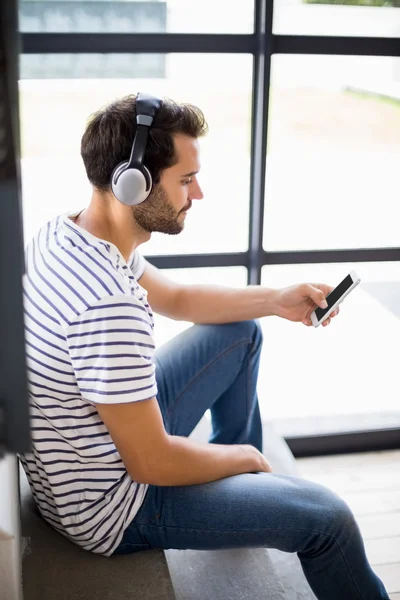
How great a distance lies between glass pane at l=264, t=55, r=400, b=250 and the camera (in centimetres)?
204

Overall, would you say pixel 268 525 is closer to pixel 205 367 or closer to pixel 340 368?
pixel 205 367

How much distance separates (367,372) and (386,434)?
0.22 meters

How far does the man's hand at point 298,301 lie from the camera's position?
169cm

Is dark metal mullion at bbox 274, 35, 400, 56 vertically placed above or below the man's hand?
above

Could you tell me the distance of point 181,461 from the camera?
4.10 feet

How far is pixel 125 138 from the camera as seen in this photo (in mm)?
1348

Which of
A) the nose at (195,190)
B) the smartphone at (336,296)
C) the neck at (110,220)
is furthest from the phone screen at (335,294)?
the neck at (110,220)

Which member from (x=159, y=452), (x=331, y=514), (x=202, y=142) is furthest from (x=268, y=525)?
(x=202, y=142)

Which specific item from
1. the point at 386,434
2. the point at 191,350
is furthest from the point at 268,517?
the point at 386,434

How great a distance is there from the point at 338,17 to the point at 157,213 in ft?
3.09

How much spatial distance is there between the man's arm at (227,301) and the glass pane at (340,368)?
0.67m

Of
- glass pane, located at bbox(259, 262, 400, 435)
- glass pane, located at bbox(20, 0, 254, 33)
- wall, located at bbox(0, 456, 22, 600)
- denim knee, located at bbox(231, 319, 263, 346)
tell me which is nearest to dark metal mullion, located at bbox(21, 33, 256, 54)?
glass pane, located at bbox(20, 0, 254, 33)

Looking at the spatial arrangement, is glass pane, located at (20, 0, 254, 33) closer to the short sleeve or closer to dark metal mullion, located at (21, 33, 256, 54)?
dark metal mullion, located at (21, 33, 256, 54)

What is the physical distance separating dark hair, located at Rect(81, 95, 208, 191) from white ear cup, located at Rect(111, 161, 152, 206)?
0.06 meters
